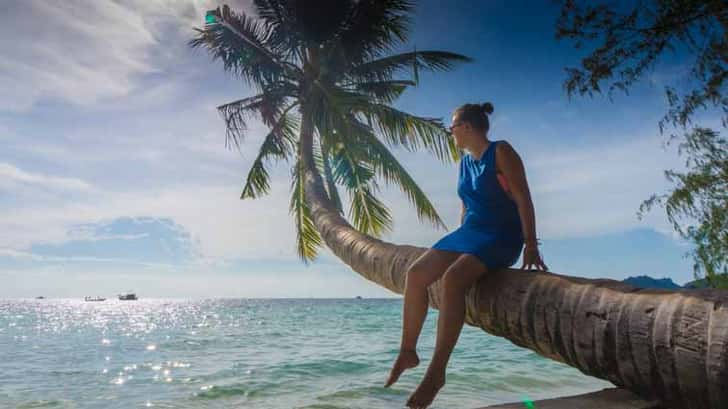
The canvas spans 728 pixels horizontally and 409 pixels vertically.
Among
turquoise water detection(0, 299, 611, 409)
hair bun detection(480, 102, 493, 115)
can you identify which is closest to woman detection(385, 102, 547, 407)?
hair bun detection(480, 102, 493, 115)

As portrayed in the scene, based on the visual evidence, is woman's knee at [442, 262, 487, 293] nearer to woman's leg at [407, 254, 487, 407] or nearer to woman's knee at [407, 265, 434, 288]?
woman's leg at [407, 254, 487, 407]

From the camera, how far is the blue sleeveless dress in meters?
2.92

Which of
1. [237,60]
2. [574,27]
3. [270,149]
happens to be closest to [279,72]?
[237,60]

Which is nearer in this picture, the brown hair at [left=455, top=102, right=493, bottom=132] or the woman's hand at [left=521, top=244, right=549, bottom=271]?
the woman's hand at [left=521, top=244, right=549, bottom=271]

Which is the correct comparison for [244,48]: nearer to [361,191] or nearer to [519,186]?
[361,191]

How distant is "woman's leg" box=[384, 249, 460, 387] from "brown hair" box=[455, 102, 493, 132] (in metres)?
0.93

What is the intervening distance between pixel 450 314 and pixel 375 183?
8.73 metres

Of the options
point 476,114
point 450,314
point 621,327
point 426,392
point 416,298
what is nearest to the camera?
point 621,327

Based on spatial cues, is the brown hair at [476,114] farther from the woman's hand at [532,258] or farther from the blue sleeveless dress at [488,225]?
the woman's hand at [532,258]

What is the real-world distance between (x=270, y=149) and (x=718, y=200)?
30.3ft

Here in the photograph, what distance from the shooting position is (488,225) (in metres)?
3.07

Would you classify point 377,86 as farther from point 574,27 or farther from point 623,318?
point 623,318

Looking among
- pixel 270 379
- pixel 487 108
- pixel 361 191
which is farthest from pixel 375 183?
pixel 487 108

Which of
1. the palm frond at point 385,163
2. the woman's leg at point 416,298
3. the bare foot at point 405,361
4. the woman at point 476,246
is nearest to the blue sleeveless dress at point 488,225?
the woman at point 476,246
